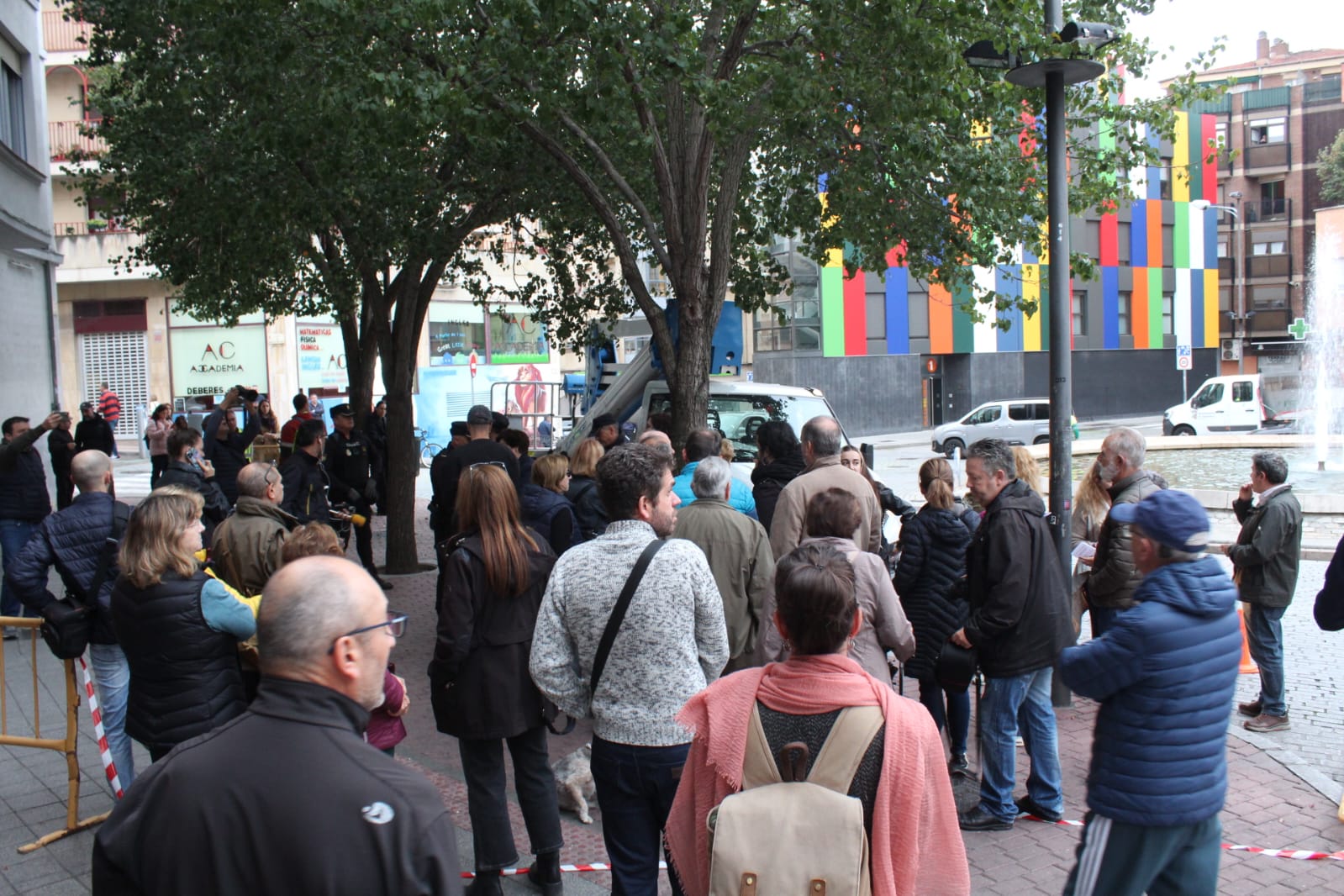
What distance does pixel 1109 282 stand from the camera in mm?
46281

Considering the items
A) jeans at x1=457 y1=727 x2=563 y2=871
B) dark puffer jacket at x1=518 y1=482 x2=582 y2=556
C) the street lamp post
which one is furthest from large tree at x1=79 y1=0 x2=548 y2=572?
the street lamp post

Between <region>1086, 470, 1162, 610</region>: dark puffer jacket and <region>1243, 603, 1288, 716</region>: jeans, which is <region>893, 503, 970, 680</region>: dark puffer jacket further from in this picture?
<region>1243, 603, 1288, 716</region>: jeans

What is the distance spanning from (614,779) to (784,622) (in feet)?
4.42

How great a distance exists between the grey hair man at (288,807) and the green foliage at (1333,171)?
65.3m

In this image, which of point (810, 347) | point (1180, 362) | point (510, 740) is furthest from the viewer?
point (810, 347)

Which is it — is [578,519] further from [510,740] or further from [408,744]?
[510,740]

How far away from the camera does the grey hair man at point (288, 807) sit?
6.18 ft

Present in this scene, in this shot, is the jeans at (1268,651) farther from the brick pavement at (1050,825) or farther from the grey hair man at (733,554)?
the grey hair man at (733,554)

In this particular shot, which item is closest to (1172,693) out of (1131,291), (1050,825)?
(1050,825)

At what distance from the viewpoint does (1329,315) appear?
46344 mm

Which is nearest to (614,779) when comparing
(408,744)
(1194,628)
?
(1194,628)

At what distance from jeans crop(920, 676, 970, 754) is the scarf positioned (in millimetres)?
3106

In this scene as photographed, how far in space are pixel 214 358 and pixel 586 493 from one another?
121ft

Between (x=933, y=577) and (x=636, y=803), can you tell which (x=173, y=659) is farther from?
(x=933, y=577)
